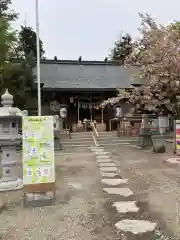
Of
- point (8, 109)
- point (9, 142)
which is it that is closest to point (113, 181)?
point (9, 142)

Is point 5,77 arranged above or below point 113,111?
above

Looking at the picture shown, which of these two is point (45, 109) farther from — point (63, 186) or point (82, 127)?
point (63, 186)

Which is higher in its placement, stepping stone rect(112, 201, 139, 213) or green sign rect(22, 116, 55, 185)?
green sign rect(22, 116, 55, 185)

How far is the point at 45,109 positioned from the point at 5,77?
4.18 meters

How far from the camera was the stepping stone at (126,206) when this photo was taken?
455 centimetres

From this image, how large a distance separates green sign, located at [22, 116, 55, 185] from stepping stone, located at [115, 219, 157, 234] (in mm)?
1695

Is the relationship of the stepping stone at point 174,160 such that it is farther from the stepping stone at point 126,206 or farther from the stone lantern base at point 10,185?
the stone lantern base at point 10,185

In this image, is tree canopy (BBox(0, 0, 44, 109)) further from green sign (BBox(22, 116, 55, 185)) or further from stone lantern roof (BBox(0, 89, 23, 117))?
green sign (BBox(22, 116, 55, 185))

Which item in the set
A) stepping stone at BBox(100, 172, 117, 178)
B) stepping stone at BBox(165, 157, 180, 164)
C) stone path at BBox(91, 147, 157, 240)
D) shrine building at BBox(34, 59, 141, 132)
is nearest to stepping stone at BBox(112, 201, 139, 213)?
stone path at BBox(91, 147, 157, 240)

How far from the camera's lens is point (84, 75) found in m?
22.0

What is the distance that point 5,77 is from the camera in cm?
1535

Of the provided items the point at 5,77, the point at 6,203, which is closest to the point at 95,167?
the point at 6,203

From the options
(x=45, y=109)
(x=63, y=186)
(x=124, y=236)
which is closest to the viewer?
(x=124, y=236)

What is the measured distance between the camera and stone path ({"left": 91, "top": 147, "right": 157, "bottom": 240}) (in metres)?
3.66
